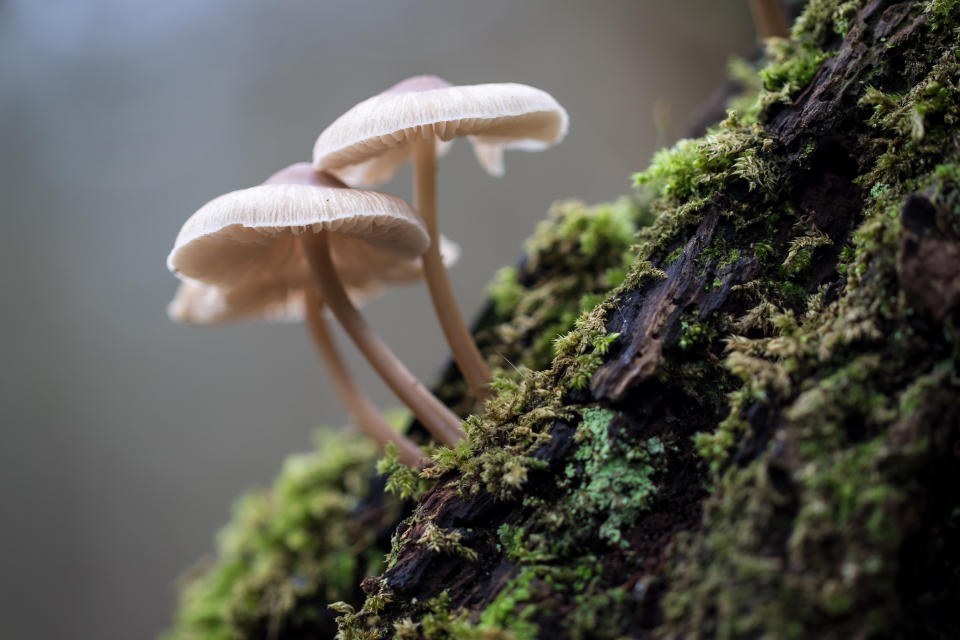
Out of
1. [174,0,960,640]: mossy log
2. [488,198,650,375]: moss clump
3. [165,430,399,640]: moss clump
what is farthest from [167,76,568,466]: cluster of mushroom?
[165,430,399,640]: moss clump

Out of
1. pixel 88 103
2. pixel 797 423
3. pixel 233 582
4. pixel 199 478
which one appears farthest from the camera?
pixel 199 478

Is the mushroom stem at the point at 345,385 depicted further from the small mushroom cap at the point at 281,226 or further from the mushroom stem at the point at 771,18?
the mushroom stem at the point at 771,18

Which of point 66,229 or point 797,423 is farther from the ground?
point 66,229

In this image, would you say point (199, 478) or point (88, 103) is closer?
point (88, 103)

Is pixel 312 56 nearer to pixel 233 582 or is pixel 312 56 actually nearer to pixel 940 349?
pixel 233 582

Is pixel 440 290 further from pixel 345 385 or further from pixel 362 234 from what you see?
pixel 345 385

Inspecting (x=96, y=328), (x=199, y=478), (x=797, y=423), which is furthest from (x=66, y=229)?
(x=797, y=423)

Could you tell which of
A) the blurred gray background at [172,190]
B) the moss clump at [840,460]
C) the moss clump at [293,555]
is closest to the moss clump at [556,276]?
the moss clump at [293,555]

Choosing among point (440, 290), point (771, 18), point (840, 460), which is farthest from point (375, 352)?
point (771, 18)
